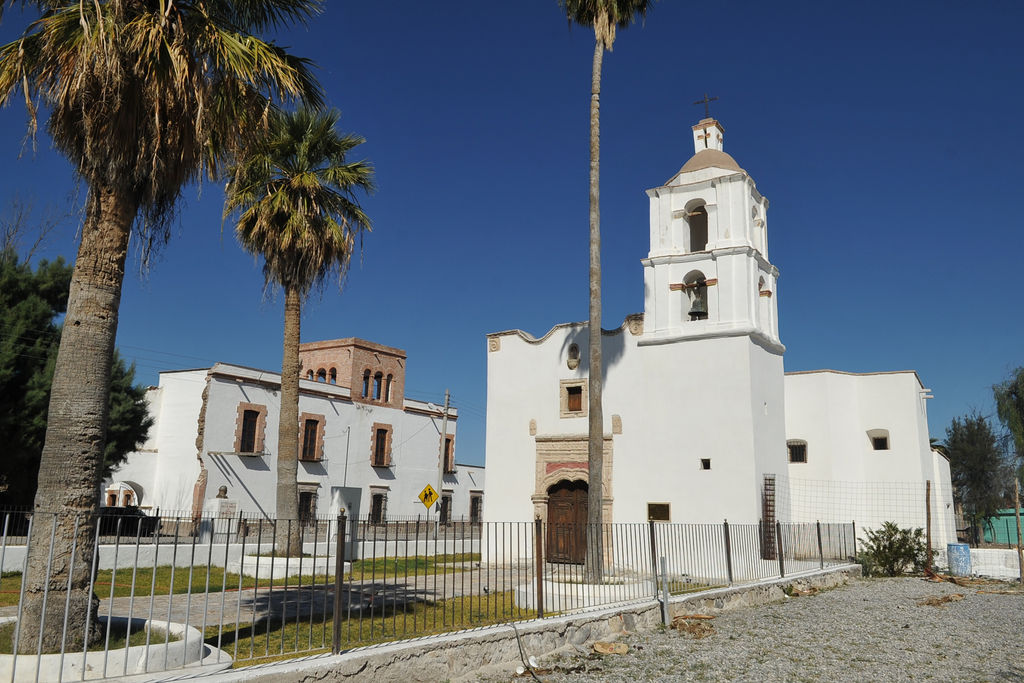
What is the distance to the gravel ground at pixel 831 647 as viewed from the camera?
777 cm

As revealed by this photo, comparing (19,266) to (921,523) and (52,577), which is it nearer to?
(52,577)

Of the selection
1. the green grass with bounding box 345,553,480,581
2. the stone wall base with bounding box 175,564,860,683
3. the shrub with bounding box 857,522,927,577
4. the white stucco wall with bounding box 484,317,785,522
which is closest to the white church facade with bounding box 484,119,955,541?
the white stucco wall with bounding box 484,317,785,522

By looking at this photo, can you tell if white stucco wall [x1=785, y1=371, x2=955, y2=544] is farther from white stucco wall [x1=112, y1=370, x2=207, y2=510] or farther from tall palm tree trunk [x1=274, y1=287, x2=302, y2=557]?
white stucco wall [x1=112, y1=370, x2=207, y2=510]

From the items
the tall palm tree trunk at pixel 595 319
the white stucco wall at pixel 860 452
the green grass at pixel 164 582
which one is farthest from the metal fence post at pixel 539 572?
the white stucco wall at pixel 860 452

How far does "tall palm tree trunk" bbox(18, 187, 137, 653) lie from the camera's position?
5.89 metres

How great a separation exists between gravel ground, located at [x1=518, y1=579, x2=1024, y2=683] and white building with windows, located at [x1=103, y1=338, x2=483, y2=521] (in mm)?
14822

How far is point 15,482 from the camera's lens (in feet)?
65.5

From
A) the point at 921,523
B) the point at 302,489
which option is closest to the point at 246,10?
the point at 921,523

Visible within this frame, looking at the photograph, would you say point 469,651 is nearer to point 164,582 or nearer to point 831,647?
point 831,647

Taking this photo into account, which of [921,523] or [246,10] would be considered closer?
[246,10]

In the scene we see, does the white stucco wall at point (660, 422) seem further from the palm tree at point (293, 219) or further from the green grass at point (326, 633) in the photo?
the green grass at point (326, 633)

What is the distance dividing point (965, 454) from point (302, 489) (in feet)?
120

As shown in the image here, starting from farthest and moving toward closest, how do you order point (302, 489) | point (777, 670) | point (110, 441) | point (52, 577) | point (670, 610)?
point (302, 489), point (110, 441), point (670, 610), point (777, 670), point (52, 577)

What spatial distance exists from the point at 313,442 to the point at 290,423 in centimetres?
1535
